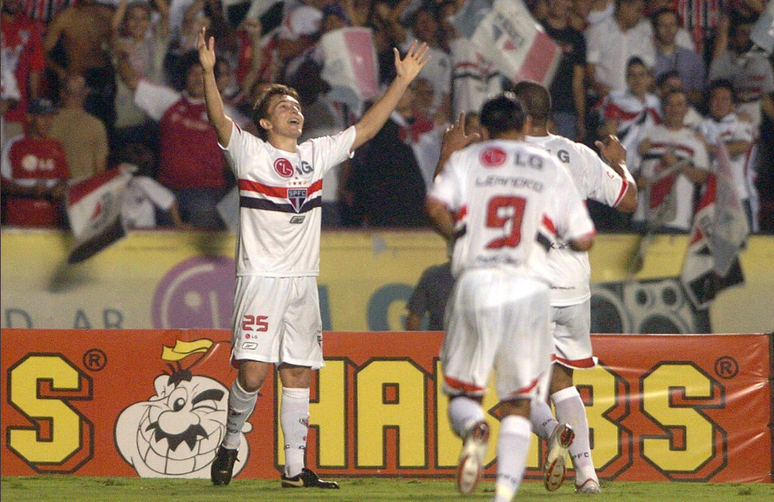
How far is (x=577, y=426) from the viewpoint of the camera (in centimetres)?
636

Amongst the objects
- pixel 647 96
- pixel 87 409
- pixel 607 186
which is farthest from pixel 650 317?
pixel 87 409

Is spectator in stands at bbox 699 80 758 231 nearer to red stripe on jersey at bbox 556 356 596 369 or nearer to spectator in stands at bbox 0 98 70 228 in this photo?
red stripe on jersey at bbox 556 356 596 369

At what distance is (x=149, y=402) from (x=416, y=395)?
1664 millimetres

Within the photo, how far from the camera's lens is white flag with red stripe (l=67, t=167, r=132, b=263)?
32.6 ft

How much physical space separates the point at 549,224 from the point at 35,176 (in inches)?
250

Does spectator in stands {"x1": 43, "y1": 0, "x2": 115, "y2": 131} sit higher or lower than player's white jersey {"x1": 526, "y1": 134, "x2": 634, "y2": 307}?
higher

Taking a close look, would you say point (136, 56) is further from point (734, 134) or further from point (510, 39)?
point (734, 134)

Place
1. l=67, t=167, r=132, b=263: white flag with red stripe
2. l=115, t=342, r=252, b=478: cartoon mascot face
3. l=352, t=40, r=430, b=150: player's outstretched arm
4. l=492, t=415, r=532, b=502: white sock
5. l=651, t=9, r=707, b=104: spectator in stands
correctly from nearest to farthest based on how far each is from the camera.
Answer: l=492, t=415, r=532, b=502: white sock, l=352, t=40, r=430, b=150: player's outstretched arm, l=115, t=342, r=252, b=478: cartoon mascot face, l=67, t=167, r=132, b=263: white flag with red stripe, l=651, t=9, r=707, b=104: spectator in stands

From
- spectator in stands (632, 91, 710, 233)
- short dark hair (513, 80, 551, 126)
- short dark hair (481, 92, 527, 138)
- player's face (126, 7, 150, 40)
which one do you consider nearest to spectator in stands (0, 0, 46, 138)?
player's face (126, 7, 150, 40)

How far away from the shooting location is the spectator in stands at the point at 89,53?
1062 cm

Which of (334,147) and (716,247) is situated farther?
(716,247)

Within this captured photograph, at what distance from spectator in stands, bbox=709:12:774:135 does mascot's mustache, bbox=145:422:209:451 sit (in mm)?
5773

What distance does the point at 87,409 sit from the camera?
7.56 metres

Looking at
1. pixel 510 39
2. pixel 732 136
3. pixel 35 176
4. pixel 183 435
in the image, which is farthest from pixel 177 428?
pixel 732 136
